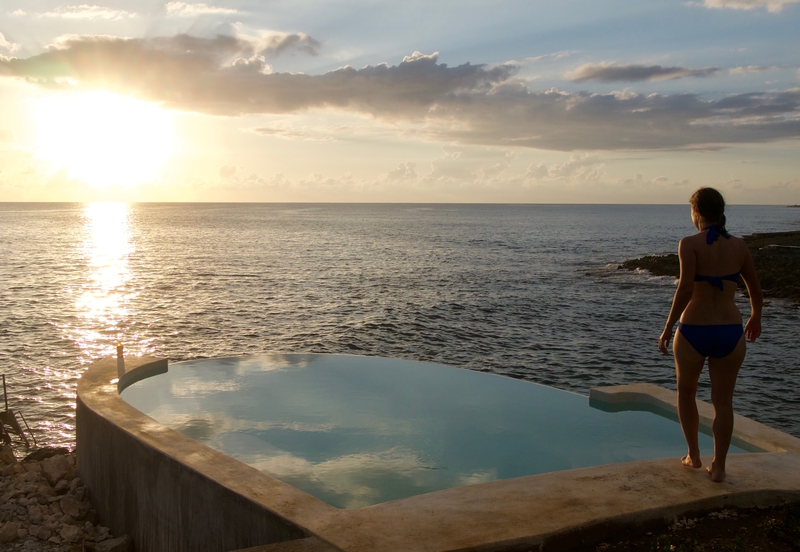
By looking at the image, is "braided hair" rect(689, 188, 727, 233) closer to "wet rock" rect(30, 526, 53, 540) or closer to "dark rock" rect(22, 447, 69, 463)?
"wet rock" rect(30, 526, 53, 540)

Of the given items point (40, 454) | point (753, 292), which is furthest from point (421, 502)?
point (40, 454)

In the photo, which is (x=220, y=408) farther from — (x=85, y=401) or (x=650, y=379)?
(x=650, y=379)

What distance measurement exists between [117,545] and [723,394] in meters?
6.56

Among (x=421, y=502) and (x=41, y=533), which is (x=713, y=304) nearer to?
(x=421, y=502)

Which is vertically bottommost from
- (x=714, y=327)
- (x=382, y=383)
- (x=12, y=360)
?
(x=12, y=360)

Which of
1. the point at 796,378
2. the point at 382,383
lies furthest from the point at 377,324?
the point at 382,383

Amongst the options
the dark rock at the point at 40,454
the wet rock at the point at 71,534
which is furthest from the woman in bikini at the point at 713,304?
the dark rock at the point at 40,454

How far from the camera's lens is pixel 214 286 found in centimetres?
3862

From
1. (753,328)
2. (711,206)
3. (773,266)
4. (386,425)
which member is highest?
(711,206)

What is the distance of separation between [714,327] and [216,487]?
14.5 ft

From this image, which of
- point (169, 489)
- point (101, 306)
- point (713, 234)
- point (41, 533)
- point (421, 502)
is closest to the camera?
point (713, 234)

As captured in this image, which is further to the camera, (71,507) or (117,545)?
(71,507)

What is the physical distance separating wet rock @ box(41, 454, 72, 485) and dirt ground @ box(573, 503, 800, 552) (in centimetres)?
765

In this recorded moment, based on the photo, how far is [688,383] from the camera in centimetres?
523
